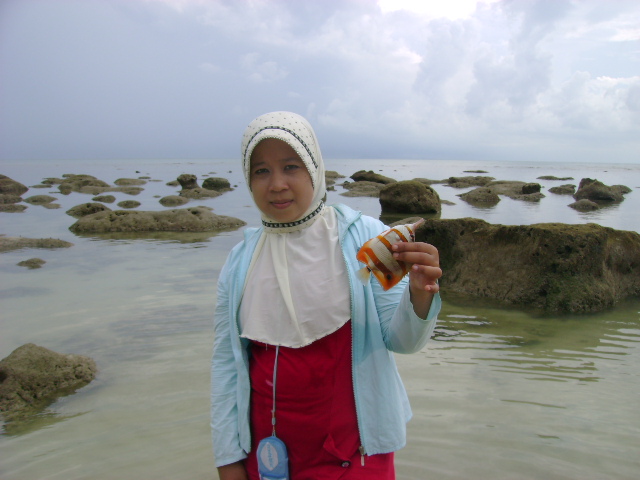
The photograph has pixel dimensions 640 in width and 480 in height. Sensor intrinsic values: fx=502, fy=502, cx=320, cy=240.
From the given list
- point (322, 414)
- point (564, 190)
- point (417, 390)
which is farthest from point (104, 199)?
point (564, 190)

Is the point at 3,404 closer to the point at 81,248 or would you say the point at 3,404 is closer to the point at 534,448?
the point at 534,448

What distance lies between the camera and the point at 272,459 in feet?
6.35

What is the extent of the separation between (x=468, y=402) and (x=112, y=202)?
23.9m

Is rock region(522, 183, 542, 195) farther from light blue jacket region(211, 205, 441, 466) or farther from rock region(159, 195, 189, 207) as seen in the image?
light blue jacket region(211, 205, 441, 466)

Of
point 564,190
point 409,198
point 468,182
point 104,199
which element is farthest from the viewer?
point 468,182

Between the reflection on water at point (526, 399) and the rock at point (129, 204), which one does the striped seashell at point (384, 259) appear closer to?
the reflection on water at point (526, 399)

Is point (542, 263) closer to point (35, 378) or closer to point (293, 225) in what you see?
point (293, 225)

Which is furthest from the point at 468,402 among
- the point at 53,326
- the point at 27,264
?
the point at 27,264

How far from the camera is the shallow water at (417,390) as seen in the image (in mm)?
3607

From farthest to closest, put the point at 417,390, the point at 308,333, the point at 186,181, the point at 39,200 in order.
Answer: the point at 186,181, the point at 39,200, the point at 417,390, the point at 308,333

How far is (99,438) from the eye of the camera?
13.0 feet

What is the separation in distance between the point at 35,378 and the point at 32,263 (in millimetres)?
6789

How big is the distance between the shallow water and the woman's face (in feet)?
7.86

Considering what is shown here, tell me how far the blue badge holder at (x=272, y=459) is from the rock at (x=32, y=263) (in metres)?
10.0
